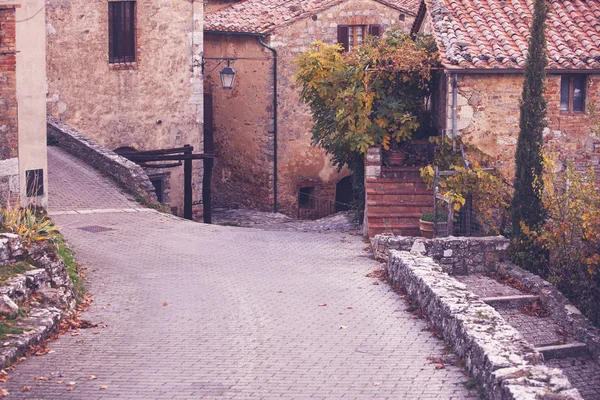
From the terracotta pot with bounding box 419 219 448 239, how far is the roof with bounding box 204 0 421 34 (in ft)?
39.7

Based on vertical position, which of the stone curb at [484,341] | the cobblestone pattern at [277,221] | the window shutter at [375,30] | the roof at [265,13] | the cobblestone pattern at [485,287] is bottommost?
the cobblestone pattern at [277,221]

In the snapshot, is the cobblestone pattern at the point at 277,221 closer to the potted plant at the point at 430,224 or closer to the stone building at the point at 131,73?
the stone building at the point at 131,73

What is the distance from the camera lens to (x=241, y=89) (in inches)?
1136

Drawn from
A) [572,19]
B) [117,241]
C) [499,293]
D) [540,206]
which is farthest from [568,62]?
[117,241]

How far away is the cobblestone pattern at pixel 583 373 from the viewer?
480 inches

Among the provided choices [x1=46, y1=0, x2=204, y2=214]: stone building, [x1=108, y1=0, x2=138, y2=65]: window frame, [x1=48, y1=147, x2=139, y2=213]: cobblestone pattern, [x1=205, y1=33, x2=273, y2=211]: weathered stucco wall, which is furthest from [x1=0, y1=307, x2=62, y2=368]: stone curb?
[x1=205, y1=33, x2=273, y2=211]: weathered stucco wall

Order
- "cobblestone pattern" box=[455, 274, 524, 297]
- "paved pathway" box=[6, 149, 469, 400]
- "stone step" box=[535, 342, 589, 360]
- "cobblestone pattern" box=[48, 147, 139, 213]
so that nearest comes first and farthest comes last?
"paved pathway" box=[6, 149, 469, 400]
"stone step" box=[535, 342, 589, 360]
"cobblestone pattern" box=[455, 274, 524, 297]
"cobblestone pattern" box=[48, 147, 139, 213]

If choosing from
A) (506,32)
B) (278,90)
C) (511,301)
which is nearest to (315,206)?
(278,90)

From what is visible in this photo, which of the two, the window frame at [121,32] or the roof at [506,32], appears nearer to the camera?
the roof at [506,32]

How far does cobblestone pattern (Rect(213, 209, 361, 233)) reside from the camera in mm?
23219

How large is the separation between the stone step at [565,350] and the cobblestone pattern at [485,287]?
4.90ft

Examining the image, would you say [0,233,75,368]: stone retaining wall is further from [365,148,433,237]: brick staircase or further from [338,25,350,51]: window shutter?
[338,25,350,51]: window shutter

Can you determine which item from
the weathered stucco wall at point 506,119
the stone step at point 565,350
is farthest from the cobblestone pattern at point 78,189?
the stone step at point 565,350

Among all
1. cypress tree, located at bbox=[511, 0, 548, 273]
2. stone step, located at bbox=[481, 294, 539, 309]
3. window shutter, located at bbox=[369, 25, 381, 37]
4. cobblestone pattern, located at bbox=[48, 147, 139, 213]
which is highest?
→ window shutter, located at bbox=[369, 25, 381, 37]
